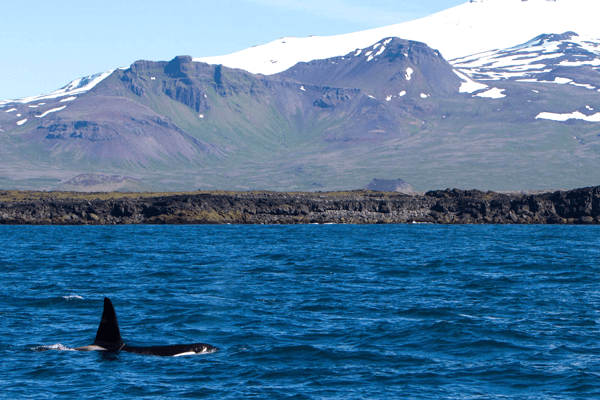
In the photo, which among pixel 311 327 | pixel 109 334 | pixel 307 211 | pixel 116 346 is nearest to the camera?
pixel 116 346

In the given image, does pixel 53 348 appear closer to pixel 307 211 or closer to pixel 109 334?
pixel 109 334

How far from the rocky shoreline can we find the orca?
11412 centimetres

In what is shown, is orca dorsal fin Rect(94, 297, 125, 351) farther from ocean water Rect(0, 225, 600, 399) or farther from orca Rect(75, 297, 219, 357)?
ocean water Rect(0, 225, 600, 399)

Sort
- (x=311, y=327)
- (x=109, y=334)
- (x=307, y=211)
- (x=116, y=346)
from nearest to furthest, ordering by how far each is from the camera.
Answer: (x=116, y=346) → (x=109, y=334) → (x=311, y=327) → (x=307, y=211)

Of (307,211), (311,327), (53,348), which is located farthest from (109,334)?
(307,211)

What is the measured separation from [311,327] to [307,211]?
382 ft

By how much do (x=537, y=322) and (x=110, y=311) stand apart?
17471 mm

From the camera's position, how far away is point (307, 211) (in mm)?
147875

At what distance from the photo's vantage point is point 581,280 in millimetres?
47062

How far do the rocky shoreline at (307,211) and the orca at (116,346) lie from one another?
114 meters

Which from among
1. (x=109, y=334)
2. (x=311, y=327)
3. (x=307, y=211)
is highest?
(x=307, y=211)

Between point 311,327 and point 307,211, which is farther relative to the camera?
point 307,211

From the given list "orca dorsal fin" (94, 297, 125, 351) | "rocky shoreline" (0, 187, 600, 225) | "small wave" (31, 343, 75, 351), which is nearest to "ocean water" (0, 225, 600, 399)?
"small wave" (31, 343, 75, 351)

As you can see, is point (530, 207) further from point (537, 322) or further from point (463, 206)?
point (537, 322)
